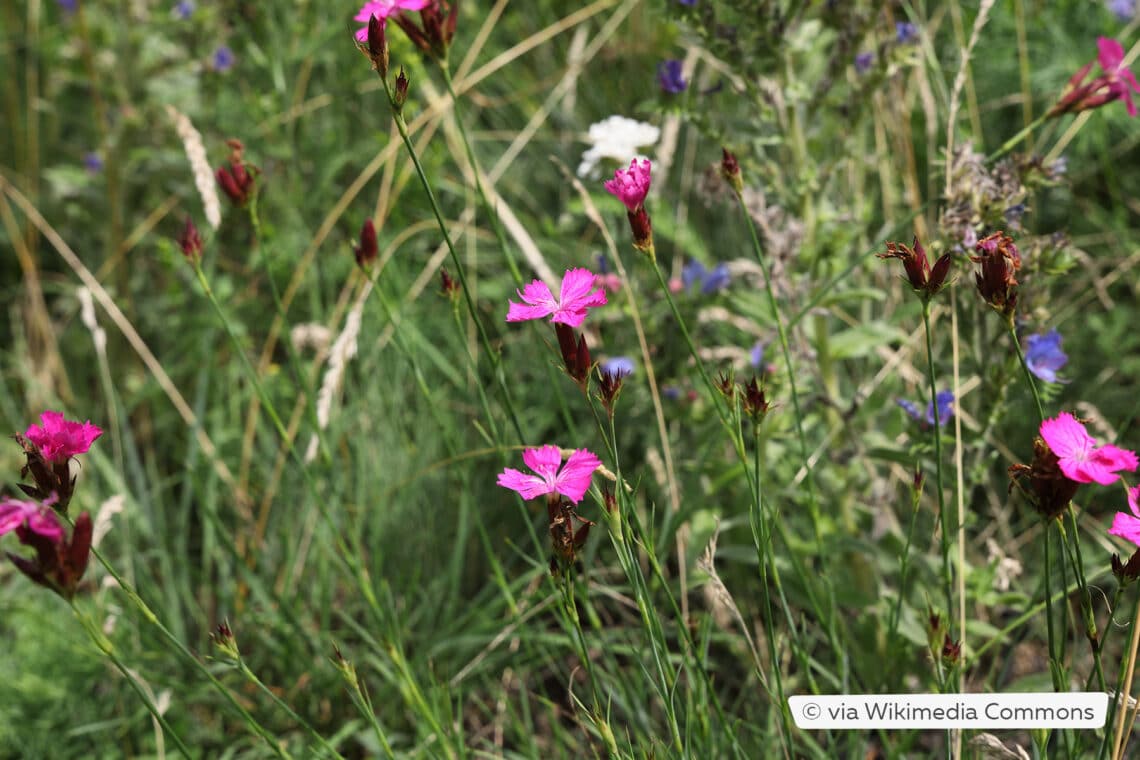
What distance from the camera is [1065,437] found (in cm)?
83

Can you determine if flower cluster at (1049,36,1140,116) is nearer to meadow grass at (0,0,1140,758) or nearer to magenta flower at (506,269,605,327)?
meadow grass at (0,0,1140,758)

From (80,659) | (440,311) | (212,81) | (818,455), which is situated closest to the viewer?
(818,455)

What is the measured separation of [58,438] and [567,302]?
0.48 metres

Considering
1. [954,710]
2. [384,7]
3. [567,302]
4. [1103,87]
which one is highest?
[384,7]

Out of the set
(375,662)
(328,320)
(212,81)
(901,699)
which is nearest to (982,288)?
(901,699)

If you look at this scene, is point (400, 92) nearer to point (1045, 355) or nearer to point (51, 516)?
point (51, 516)

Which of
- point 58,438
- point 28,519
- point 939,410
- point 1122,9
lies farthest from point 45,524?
point 1122,9

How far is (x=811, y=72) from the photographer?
1606mm

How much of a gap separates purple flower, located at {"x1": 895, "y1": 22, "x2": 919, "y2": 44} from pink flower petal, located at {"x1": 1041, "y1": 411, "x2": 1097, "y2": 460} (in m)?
0.86

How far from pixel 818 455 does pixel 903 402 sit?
0.16 m

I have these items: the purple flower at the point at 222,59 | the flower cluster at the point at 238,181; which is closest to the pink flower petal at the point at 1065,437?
the flower cluster at the point at 238,181

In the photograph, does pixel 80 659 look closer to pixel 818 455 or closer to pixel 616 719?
pixel 616 719

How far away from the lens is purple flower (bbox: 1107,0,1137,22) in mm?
2332

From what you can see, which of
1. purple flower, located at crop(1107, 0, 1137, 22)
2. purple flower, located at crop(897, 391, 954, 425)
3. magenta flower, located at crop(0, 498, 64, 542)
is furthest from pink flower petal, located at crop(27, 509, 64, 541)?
purple flower, located at crop(1107, 0, 1137, 22)
